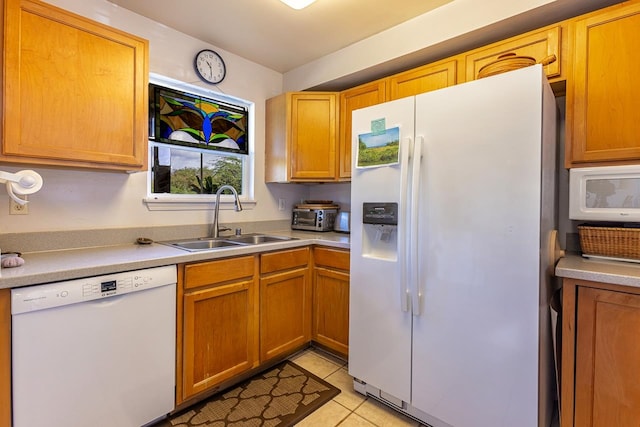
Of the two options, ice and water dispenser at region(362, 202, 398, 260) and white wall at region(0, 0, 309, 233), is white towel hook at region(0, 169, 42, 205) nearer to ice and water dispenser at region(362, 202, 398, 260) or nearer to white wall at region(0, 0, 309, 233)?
white wall at region(0, 0, 309, 233)

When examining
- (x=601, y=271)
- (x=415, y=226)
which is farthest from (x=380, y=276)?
(x=601, y=271)

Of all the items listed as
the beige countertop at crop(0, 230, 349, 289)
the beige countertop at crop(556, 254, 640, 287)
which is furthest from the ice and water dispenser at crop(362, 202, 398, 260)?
the beige countertop at crop(556, 254, 640, 287)

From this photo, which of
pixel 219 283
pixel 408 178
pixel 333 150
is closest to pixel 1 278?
pixel 219 283

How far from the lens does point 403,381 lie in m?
1.64

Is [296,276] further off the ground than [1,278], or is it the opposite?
[1,278]

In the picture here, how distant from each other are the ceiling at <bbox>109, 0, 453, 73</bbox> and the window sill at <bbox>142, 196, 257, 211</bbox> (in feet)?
4.09

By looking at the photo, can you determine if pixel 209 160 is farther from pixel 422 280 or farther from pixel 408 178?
pixel 422 280

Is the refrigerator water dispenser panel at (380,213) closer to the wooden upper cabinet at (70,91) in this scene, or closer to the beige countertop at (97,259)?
the beige countertop at (97,259)

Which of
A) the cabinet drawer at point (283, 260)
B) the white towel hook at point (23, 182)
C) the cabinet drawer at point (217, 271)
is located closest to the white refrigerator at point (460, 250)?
the cabinet drawer at point (283, 260)

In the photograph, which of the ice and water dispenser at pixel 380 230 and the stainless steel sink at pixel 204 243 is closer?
the ice and water dispenser at pixel 380 230

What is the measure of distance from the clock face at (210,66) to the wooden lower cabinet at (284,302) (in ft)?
4.97

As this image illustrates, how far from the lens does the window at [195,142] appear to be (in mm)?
2250

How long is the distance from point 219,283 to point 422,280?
116cm

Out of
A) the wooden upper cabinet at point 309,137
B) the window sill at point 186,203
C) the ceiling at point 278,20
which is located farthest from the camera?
the wooden upper cabinet at point 309,137
